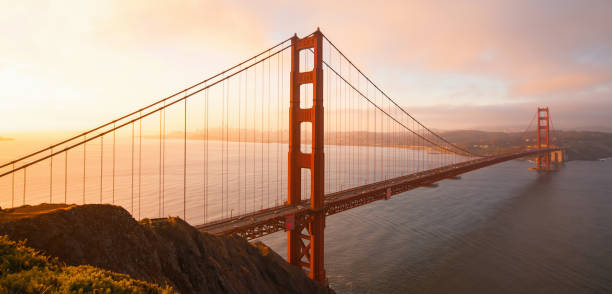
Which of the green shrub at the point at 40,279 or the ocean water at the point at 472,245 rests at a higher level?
the green shrub at the point at 40,279

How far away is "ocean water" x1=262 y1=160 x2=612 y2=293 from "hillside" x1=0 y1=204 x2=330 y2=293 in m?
11.1

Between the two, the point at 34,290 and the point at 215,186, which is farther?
the point at 215,186

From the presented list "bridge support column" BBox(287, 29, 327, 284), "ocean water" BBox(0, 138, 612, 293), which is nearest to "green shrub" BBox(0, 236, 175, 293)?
"ocean water" BBox(0, 138, 612, 293)

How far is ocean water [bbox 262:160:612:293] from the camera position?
65.8 feet

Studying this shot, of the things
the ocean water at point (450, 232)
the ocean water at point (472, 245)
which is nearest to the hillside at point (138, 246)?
the ocean water at point (450, 232)

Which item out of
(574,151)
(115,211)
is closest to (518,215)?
(115,211)

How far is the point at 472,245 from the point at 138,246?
27926 millimetres

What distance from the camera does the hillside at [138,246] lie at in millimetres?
6875

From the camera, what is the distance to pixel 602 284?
63.9 ft

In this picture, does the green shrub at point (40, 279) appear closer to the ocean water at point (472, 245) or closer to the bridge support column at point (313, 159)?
the bridge support column at point (313, 159)

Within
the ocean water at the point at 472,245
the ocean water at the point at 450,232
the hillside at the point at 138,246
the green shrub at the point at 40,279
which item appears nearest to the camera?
the green shrub at the point at 40,279

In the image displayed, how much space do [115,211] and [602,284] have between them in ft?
93.8

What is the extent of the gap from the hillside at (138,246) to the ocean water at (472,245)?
11143 mm

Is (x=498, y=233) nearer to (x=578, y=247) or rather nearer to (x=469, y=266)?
(x=578, y=247)
